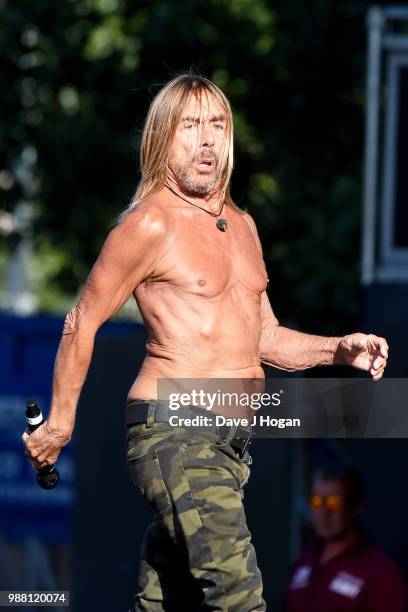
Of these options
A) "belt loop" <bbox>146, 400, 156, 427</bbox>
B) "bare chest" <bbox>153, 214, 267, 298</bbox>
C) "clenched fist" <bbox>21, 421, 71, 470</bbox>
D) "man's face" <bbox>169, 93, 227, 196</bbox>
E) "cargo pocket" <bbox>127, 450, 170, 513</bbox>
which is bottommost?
"cargo pocket" <bbox>127, 450, 170, 513</bbox>

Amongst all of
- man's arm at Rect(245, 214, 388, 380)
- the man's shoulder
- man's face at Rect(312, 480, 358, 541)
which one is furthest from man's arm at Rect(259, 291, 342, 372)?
man's face at Rect(312, 480, 358, 541)

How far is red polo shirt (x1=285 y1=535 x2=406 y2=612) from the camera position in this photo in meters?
5.90

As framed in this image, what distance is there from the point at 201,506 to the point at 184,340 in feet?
1.60

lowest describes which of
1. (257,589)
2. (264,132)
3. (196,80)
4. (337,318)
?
(257,589)

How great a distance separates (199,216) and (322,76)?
804cm

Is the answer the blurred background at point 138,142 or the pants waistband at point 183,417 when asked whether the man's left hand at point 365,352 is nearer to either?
the pants waistband at point 183,417

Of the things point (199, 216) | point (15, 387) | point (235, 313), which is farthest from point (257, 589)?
point (15, 387)

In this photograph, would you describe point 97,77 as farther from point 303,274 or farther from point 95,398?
point 95,398

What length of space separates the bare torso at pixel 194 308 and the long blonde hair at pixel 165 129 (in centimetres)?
9

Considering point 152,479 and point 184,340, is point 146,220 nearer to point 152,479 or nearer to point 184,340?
point 184,340

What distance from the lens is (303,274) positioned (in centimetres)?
1228

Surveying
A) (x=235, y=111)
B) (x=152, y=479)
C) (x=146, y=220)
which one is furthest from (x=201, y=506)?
(x=235, y=111)

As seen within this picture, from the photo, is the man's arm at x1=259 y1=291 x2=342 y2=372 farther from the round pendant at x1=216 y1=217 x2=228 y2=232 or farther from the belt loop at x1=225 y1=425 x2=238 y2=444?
the belt loop at x1=225 y1=425 x2=238 y2=444

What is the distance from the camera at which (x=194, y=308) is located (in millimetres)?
4168
